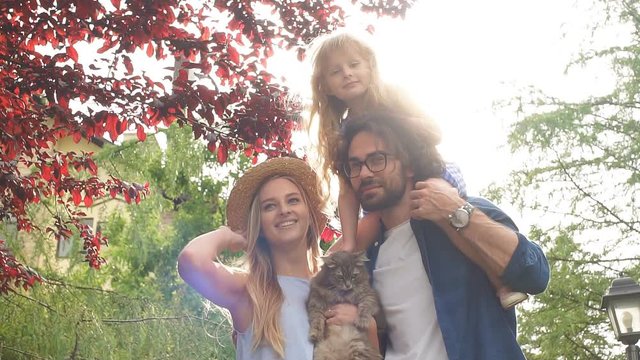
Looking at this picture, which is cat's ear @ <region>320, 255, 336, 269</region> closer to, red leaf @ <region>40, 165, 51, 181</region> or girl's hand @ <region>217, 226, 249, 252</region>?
girl's hand @ <region>217, 226, 249, 252</region>

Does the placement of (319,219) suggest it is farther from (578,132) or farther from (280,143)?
(578,132)

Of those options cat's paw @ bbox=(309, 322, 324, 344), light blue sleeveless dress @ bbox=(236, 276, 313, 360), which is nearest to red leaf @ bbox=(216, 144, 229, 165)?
light blue sleeveless dress @ bbox=(236, 276, 313, 360)

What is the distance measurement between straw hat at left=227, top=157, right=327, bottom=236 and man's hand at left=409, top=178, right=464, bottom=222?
34.2 inches

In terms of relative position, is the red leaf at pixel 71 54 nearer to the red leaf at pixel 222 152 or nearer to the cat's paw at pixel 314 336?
the red leaf at pixel 222 152

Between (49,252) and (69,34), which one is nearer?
(69,34)

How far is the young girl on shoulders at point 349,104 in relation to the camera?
9.93 feet

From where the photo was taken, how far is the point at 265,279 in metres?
3.35

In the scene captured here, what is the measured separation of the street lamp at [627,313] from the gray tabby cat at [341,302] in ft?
15.7

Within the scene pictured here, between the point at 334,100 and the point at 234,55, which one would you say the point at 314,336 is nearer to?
the point at 334,100

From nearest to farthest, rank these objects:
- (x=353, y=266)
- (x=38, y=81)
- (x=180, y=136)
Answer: (x=353, y=266) < (x=38, y=81) < (x=180, y=136)

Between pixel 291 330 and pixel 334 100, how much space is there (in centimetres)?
110

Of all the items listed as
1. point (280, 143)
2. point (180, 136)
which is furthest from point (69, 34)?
point (180, 136)

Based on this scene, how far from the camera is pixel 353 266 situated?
282cm

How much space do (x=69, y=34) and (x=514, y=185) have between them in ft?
24.6
